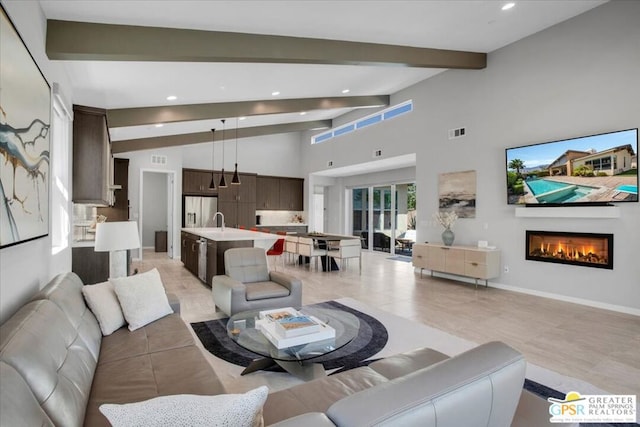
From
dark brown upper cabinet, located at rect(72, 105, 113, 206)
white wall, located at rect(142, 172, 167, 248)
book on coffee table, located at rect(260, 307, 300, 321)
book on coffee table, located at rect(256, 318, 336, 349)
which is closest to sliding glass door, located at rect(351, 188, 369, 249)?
white wall, located at rect(142, 172, 167, 248)

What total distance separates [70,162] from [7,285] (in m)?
2.54

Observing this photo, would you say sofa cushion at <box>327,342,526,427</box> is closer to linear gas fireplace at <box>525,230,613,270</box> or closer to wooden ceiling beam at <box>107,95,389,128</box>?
linear gas fireplace at <box>525,230,613,270</box>

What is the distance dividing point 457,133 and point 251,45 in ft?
14.3

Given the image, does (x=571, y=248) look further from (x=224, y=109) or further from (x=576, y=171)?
(x=224, y=109)

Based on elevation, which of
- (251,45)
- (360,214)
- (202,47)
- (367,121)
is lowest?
(360,214)

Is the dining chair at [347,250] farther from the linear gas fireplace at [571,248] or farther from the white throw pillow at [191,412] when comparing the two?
the white throw pillow at [191,412]

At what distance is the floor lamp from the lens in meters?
3.30

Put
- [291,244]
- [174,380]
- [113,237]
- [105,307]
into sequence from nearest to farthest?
[174,380] < [105,307] < [113,237] < [291,244]

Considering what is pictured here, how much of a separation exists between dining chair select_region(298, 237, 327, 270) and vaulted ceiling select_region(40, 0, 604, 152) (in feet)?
9.44

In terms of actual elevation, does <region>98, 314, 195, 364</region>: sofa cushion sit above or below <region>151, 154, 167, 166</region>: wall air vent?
below

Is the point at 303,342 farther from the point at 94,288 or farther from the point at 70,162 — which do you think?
the point at 70,162

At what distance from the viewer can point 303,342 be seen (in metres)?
2.43

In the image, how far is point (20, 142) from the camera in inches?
74.3

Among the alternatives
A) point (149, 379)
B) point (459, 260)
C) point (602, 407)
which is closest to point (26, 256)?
point (149, 379)
